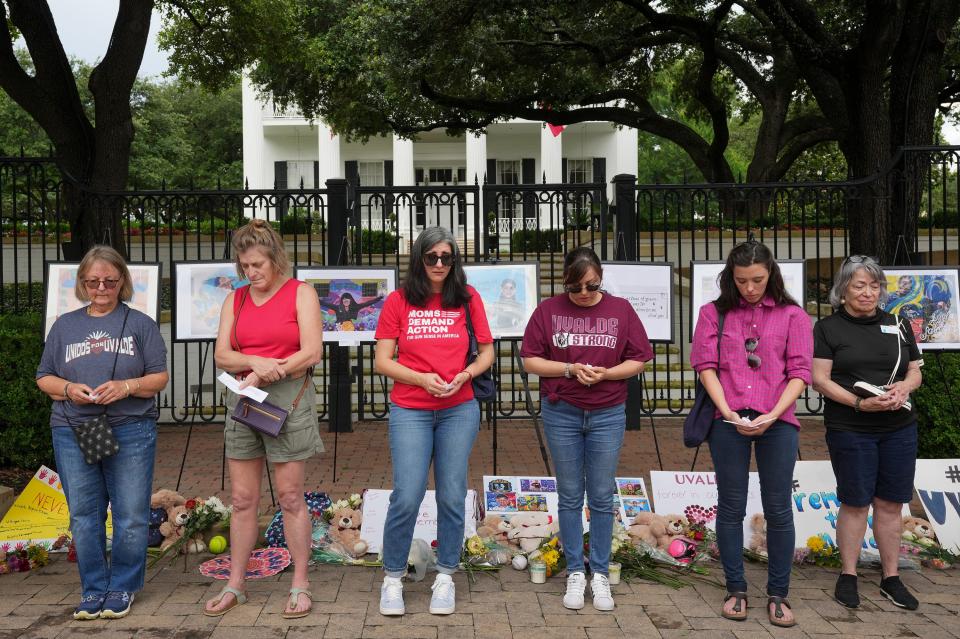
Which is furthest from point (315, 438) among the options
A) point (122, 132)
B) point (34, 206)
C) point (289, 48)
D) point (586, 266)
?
point (34, 206)

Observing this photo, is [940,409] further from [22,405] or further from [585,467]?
[22,405]

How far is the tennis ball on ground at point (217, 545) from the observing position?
476cm

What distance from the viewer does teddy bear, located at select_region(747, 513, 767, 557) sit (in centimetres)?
467

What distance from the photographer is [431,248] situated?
3.86 meters

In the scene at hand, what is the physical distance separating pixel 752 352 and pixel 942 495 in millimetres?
1861

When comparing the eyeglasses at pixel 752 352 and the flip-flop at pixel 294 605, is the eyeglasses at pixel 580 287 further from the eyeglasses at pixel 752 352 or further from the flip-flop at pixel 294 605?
the flip-flop at pixel 294 605

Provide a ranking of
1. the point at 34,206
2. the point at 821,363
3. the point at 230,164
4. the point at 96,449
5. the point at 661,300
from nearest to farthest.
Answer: the point at 96,449, the point at 821,363, the point at 661,300, the point at 34,206, the point at 230,164

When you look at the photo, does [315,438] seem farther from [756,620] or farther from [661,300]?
[661,300]

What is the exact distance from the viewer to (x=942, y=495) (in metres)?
4.74

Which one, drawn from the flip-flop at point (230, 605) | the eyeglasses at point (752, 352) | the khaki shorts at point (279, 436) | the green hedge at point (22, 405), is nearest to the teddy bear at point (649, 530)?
the eyeglasses at point (752, 352)

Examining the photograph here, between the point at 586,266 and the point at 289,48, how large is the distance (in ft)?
31.9

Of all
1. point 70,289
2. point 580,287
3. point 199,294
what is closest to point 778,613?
point 580,287

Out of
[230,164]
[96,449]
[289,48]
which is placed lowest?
[96,449]

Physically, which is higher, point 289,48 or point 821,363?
point 289,48
